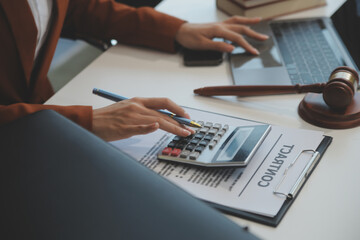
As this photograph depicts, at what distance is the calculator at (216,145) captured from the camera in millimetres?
726

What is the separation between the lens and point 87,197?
1.57ft

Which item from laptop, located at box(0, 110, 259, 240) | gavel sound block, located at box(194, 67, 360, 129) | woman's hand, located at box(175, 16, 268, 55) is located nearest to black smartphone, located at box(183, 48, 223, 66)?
woman's hand, located at box(175, 16, 268, 55)

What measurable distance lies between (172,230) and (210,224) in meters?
0.04

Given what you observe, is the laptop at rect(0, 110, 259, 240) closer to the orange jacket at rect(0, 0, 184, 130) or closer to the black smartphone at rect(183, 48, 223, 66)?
the orange jacket at rect(0, 0, 184, 130)

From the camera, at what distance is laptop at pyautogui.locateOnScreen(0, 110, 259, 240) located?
1.43 feet

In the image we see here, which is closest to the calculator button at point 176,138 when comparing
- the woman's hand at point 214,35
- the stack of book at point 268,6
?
the woman's hand at point 214,35

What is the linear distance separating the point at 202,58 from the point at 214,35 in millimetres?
89

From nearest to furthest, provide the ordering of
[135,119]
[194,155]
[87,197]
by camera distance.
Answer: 1. [87,197]
2. [194,155]
3. [135,119]

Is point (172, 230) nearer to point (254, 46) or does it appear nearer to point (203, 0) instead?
point (254, 46)

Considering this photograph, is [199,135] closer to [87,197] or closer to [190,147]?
[190,147]

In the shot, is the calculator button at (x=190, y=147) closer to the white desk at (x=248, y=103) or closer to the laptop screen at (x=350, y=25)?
the white desk at (x=248, y=103)

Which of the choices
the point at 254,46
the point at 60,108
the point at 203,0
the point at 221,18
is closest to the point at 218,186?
the point at 60,108

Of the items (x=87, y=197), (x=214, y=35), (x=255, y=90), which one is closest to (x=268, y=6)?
(x=214, y=35)

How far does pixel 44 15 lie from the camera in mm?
1083
